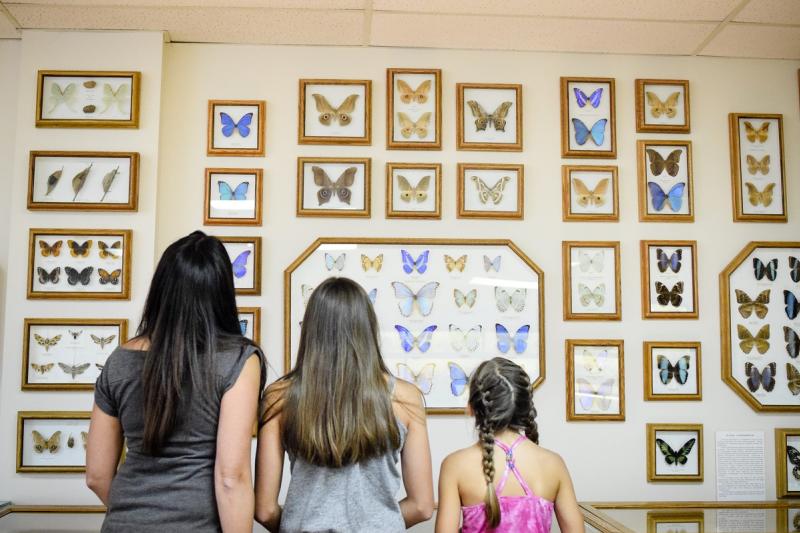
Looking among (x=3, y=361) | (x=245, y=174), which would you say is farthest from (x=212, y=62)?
(x=3, y=361)

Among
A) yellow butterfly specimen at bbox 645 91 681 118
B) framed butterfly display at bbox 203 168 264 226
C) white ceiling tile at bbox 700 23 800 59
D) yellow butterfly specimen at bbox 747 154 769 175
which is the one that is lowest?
framed butterfly display at bbox 203 168 264 226

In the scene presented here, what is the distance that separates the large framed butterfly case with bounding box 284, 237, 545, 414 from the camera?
9.36 ft

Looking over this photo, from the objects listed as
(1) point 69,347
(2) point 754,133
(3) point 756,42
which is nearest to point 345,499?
(1) point 69,347

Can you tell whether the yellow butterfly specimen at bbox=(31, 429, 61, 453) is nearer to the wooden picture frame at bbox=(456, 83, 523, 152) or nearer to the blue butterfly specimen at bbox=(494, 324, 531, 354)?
the blue butterfly specimen at bbox=(494, 324, 531, 354)

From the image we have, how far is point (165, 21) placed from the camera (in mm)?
2785

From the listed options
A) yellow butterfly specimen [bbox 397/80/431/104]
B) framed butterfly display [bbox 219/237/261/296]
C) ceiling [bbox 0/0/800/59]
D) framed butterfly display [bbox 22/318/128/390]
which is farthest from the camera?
yellow butterfly specimen [bbox 397/80/431/104]

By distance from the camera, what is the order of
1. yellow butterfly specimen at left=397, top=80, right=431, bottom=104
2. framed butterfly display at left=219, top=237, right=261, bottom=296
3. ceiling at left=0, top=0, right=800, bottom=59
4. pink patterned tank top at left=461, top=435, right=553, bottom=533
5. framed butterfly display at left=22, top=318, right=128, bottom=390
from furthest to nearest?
yellow butterfly specimen at left=397, top=80, right=431, bottom=104, framed butterfly display at left=219, top=237, right=261, bottom=296, framed butterfly display at left=22, top=318, right=128, bottom=390, ceiling at left=0, top=0, right=800, bottom=59, pink patterned tank top at left=461, top=435, right=553, bottom=533

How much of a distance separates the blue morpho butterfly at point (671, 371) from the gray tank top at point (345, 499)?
1749 mm

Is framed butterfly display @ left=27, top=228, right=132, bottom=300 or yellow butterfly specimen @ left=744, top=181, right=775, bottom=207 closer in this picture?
framed butterfly display @ left=27, top=228, right=132, bottom=300

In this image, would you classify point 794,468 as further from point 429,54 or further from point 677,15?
point 429,54

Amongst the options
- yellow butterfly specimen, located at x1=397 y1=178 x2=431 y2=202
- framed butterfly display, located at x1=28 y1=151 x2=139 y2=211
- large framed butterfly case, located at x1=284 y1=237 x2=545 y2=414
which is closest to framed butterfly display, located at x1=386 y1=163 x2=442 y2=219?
yellow butterfly specimen, located at x1=397 y1=178 x2=431 y2=202

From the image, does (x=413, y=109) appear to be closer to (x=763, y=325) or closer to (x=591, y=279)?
(x=591, y=279)

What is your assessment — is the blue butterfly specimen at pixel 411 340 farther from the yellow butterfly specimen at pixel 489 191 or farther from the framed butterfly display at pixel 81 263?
the framed butterfly display at pixel 81 263

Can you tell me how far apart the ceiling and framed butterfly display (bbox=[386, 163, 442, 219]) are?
550mm
